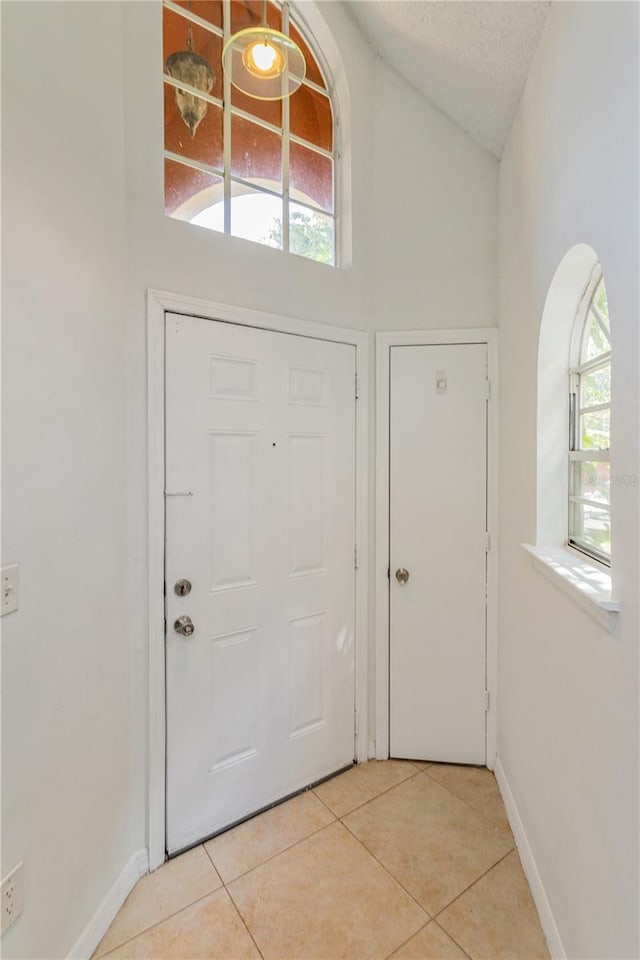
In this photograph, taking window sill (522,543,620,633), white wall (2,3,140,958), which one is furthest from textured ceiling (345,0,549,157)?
window sill (522,543,620,633)

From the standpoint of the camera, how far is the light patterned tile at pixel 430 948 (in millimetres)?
1286

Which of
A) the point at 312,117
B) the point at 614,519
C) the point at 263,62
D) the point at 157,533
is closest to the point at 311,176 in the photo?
the point at 312,117

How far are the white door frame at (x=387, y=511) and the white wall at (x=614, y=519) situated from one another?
15cm

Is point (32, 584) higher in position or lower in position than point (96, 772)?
higher

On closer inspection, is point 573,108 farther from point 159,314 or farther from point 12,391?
point 12,391

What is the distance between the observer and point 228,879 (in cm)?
154

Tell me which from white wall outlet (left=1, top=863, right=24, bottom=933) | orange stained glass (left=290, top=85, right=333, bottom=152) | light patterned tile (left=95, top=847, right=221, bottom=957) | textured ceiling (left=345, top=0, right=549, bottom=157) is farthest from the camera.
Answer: orange stained glass (left=290, top=85, right=333, bottom=152)

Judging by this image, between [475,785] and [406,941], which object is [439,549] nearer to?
[475,785]

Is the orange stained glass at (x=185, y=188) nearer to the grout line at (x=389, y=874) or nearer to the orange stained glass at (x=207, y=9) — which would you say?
the orange stained glass at (x=207, y=9)

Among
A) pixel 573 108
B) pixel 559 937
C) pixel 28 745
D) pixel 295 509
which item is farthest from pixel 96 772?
pixel 573 108

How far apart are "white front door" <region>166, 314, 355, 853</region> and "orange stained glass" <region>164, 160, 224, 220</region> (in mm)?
445

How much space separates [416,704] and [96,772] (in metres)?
1.43

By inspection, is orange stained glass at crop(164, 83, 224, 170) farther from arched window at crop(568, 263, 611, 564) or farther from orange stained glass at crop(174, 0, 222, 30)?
arched window at crop(568, 263, 611, 564)

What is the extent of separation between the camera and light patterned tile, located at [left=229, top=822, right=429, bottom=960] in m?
1.32
